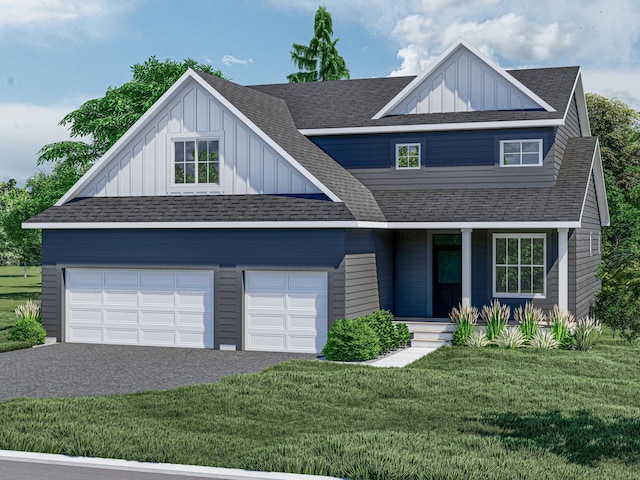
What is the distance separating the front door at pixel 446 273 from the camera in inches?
968

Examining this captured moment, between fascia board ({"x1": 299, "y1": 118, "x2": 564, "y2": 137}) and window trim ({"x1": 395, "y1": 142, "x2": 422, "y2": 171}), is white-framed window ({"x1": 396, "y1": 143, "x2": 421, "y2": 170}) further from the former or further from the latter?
fascia board ({"x1": 299, "y1": 118, "x2": 564, "y2": 137})

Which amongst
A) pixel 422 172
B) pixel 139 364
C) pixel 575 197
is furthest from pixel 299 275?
pixel 575 197

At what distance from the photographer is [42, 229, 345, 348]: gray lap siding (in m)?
20.5

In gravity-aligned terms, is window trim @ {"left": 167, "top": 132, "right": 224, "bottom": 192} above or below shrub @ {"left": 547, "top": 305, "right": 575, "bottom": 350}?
above

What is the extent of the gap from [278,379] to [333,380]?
991 millimetres

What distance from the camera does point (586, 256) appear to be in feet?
86.4

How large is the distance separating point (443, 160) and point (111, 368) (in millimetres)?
11289

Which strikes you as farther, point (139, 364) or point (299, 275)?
point (299, 275)

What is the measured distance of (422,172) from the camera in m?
24.8

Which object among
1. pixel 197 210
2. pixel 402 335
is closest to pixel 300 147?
pixel 197 210

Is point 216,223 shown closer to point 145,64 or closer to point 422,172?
point 422,172

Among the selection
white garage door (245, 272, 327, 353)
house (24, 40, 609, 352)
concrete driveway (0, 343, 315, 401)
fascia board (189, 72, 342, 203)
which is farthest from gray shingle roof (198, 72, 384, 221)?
concrete driveway (0, 343, 315, 401)

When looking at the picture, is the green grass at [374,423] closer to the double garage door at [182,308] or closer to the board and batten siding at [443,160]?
the double garage door at [182,308]

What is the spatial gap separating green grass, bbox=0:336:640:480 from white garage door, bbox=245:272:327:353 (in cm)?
320
